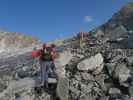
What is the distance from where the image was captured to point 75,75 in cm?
2233

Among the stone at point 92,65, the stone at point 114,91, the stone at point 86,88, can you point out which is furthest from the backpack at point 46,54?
the stone at point 114,91

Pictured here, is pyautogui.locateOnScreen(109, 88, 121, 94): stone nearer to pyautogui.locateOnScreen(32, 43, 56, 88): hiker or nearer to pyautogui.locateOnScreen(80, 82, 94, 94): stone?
pyautogui.locateOnScreen(80, 82, 94, 94): stone

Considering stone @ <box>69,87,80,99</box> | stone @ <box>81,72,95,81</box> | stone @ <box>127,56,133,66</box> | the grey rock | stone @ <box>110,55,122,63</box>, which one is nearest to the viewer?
the grey rock

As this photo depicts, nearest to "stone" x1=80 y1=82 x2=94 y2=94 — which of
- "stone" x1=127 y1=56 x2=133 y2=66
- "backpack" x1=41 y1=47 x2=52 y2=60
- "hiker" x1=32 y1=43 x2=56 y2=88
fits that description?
"hiker" x1=32 y1=43 x2=56 y2=88

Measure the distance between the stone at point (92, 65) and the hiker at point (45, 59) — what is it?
2198mm

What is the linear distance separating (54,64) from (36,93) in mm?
2460

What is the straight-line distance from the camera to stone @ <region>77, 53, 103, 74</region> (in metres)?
22.3

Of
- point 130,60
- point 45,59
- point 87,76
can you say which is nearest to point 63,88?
point 87,76

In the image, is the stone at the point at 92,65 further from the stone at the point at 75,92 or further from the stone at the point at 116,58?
the stone at the point at 75,92

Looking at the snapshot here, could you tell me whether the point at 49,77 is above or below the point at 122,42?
below

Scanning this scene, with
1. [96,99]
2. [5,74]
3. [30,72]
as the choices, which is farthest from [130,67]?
[5,74]

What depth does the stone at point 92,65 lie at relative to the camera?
2230cm

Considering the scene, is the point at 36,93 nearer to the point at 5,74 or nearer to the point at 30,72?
the point at 30,72

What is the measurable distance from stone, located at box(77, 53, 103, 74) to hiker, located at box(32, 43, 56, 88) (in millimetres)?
2198
